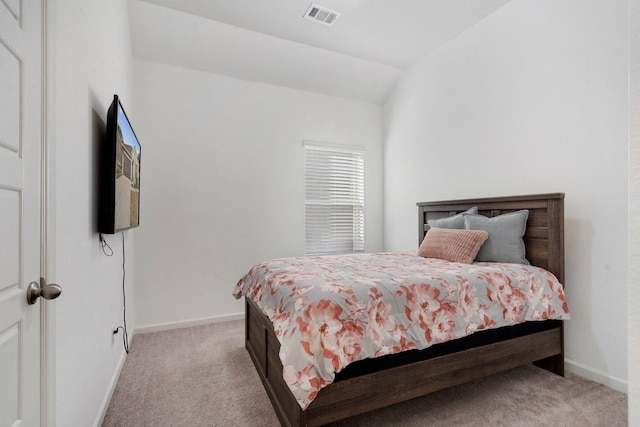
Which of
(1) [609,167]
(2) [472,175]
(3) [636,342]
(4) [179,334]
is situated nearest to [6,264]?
(3) [636,342]

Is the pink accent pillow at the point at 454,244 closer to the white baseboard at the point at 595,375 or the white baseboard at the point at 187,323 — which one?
the white baseboard at the point at 595,375

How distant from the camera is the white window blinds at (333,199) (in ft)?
13.1

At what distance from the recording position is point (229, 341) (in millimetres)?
2879

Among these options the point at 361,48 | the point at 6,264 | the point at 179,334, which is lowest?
the point at 179,334

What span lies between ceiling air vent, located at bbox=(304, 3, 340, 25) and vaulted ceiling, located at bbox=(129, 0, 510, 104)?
0.16 ft

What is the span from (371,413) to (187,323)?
2.29 metres

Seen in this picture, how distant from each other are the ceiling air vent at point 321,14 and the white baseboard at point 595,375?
3544 millimetres

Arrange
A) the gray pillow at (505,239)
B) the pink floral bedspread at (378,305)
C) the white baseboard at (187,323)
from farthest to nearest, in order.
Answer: the white baseboard at (187,323), the gray pillow at (505,239), the pink floral bedspread at (378,305)

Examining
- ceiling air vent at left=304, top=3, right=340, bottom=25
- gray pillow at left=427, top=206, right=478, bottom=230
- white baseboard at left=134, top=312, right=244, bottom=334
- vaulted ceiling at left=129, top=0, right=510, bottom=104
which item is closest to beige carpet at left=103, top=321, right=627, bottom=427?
white baseboard at left=134, top=312, right=244, bottom=334

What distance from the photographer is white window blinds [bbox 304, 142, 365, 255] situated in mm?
3990

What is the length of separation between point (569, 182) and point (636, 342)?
199 centimetres

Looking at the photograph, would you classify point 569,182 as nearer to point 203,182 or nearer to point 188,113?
point 203,182

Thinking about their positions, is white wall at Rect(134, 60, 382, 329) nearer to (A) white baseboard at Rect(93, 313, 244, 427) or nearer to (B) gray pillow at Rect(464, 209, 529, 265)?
(A) white baseboard at Rect(93, 313, 244, 427)

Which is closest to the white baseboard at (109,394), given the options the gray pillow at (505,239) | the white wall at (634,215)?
the white wall at (634,215)
